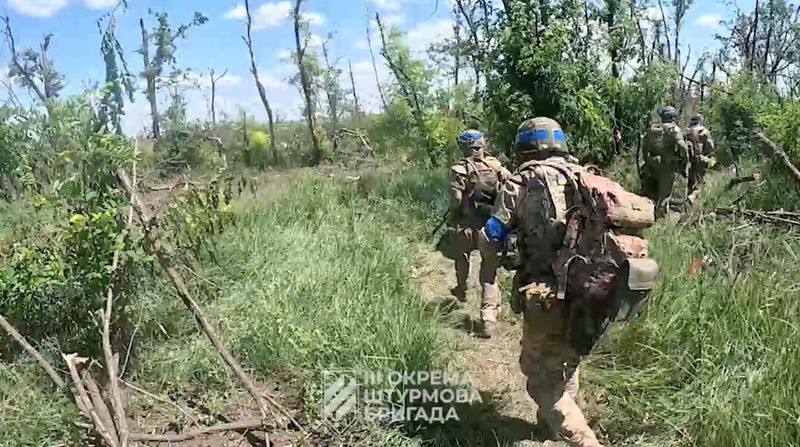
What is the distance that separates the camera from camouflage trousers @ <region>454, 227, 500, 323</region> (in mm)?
5316

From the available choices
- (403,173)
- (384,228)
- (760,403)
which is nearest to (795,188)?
(384,228)

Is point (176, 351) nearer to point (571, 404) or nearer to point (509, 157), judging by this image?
point (571, 404)

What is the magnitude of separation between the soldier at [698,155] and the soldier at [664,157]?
0.59ft

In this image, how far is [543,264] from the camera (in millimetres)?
3578

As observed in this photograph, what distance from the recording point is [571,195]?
3.43m

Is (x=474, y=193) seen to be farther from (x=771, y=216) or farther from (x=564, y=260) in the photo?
(x=771, y=216)

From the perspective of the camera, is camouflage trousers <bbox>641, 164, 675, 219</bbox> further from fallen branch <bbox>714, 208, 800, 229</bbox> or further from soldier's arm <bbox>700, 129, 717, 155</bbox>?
fallen branch <bbox>714, 208, 800, 229</bbox>

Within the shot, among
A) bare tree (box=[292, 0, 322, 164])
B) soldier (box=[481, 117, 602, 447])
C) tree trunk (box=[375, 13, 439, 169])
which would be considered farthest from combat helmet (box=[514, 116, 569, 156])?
bare tree (box=[292, 0, 322, 164])

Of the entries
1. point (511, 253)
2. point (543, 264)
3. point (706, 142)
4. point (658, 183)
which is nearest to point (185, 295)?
point (511, 253)

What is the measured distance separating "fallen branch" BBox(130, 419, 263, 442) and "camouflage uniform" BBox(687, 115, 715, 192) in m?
7.26

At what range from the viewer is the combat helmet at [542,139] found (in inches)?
144

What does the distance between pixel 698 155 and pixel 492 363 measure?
564 cm

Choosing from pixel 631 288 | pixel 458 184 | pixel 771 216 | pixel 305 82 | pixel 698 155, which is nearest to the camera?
pixel 631 288

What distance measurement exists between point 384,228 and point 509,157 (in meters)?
2.78
